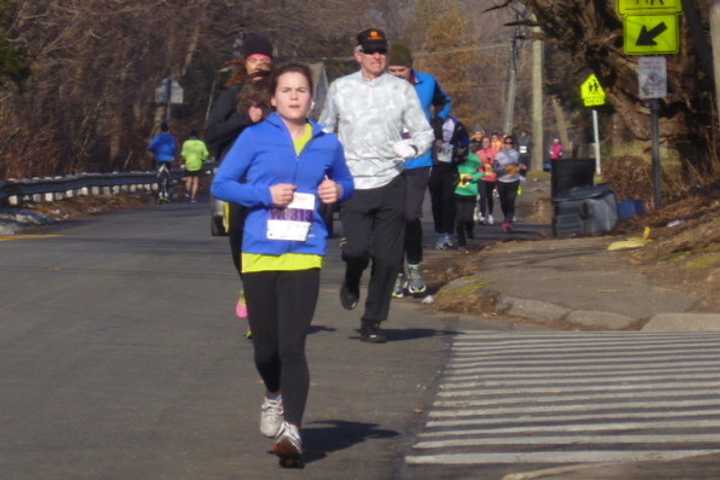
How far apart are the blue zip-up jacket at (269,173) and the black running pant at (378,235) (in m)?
3.89

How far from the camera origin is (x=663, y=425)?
7.99 m

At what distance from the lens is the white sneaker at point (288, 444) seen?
7086 millimetres

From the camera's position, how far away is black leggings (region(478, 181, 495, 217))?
28484 mm

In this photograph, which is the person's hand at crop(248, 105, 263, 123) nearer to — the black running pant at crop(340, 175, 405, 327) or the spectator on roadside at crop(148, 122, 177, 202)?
the black running pant at crop(340, 175, 405, 327)

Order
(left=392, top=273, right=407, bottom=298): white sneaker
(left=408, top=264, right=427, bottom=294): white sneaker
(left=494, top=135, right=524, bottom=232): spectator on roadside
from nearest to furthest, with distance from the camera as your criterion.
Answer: (left=408, top=264, right=427, bottom=294): white sneaker
(left=392, top=273, right=407, bottom=298): white sneaker
(left=494, top=135, right=524, bottom=232): spectator on roadside

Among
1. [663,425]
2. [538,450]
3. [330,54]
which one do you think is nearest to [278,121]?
[538,450]

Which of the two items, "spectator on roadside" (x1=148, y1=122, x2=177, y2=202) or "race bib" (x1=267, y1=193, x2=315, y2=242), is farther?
"spectator on roadside" (x1=148, y1=122, x2=177, y2=202)

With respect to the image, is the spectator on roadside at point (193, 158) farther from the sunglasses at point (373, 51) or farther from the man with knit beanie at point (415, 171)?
the sunglasses at point (373, 51)

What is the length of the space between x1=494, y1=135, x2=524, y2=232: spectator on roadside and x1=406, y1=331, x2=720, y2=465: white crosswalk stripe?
14.8 metres

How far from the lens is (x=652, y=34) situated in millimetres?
19781

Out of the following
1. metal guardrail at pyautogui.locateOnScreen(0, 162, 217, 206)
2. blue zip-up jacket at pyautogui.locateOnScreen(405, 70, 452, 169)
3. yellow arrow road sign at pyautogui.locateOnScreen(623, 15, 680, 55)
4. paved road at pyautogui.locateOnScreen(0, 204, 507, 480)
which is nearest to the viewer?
paved road at pyautogui.locateOnScreen(0, 204, 507, 480)

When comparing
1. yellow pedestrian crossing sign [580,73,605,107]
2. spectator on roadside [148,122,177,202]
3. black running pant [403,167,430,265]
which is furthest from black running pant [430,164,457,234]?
spectator on roadside [148,122,177,202]

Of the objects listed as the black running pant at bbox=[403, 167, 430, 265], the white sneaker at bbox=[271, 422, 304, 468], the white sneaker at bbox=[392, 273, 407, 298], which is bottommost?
the white sneaker at bbox=[392, 273, 407, 298]

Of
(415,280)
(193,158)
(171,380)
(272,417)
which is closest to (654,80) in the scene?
(415,280)
